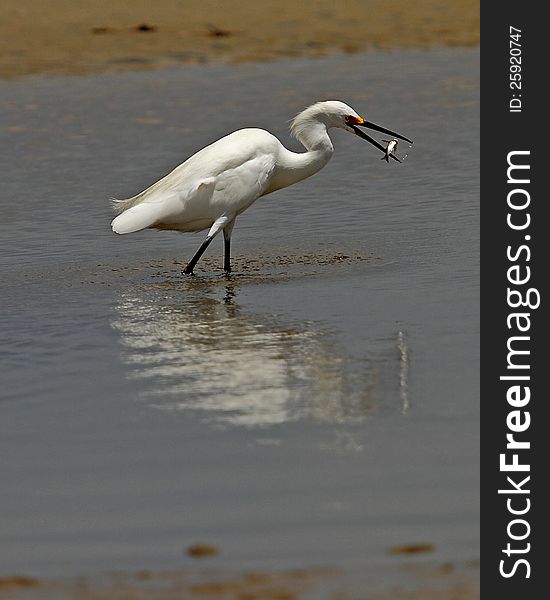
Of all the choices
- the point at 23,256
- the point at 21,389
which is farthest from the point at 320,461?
the point at 23,256

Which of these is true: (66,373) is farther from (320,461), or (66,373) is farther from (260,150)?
(260,150)

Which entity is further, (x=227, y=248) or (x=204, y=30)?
(x=204, y=30)

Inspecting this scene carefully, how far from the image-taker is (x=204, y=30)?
2195 centimetres

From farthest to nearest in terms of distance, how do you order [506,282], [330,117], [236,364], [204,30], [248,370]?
[204,30] < [330,117] < [506,282] < [236,364] < [248,370]

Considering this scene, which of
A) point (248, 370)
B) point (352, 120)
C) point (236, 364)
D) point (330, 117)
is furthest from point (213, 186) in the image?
point (248, 370)

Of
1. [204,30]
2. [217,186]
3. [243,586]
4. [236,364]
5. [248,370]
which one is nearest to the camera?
[243,586]

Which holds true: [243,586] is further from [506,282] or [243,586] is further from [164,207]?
[164,207]

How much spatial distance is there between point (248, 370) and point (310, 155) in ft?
11.0

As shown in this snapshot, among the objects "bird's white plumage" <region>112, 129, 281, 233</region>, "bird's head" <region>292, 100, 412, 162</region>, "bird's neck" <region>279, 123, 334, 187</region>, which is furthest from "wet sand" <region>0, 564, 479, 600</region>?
"bird's head" <region>292, 100, 412, 162</region>

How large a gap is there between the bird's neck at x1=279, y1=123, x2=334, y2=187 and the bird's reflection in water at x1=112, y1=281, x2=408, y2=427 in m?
1.37

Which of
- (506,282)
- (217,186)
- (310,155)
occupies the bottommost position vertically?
(506,282)

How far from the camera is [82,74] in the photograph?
772 inches

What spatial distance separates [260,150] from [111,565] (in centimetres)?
539

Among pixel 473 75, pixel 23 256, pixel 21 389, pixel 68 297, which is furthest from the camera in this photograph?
pixel 473 75
